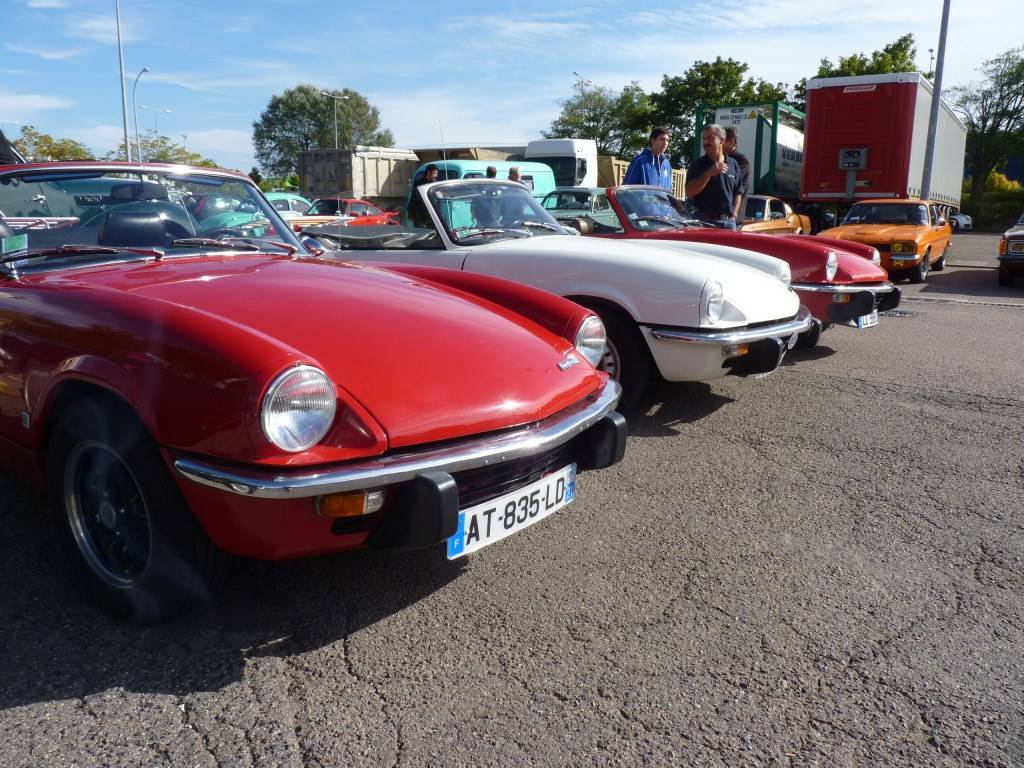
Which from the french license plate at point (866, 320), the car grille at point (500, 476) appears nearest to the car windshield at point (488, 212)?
the french license plate at point (866, 320)

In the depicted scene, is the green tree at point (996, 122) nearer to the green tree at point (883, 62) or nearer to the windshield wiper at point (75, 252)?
the green tree at point (883, 62)

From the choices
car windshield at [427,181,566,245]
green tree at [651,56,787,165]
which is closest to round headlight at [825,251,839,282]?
car windshield at [427,181,566,245]

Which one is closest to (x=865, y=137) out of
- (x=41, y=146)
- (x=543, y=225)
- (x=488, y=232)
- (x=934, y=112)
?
(x=934, y=112)

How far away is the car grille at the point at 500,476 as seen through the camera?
2355 millimetres

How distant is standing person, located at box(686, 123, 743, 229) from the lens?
289 inches

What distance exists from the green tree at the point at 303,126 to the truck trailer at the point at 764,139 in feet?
229

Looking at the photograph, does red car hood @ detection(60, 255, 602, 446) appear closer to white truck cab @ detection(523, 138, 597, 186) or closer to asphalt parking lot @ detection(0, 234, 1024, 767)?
asphalt parking lot @ detection(0, 234, 1024, 767)

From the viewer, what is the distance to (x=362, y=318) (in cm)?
267

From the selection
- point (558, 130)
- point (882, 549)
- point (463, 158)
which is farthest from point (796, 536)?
point (558, 130)

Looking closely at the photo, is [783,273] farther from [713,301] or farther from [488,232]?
[488,232]

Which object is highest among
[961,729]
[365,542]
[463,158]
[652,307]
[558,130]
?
[558,130]

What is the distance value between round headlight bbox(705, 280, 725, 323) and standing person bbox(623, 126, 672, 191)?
3.27 metres

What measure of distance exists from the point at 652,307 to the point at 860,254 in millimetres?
3649

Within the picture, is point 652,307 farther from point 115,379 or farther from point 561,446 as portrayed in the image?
point 115,379
